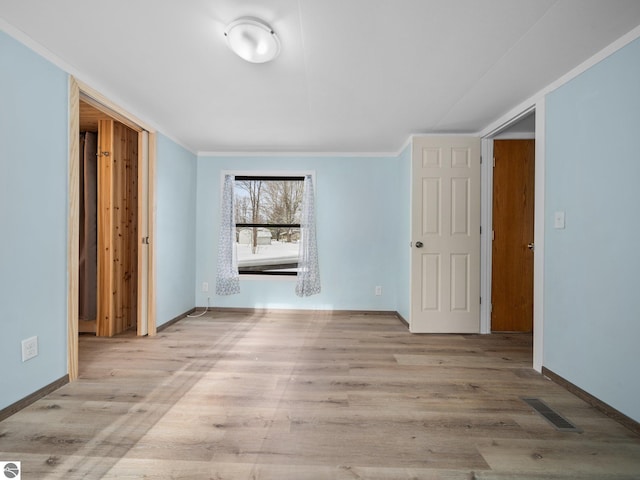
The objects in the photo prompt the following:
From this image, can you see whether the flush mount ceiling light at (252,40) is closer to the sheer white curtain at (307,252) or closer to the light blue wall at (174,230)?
the light blue wall at (174,230)

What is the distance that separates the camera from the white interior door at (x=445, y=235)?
3396mm

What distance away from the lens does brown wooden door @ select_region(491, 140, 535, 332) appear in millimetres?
3422

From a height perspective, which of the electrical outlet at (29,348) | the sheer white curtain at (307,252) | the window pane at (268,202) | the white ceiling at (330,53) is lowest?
the electrical outlet at (29,348)

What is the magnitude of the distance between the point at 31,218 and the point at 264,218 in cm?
271

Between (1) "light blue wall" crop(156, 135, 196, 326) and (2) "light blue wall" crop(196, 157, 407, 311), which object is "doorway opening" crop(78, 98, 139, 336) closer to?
(1) "light blue wall" crop(156, 135, 196, 326)

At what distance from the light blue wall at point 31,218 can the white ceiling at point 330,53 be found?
253 mm

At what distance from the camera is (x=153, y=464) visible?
4.62 feet

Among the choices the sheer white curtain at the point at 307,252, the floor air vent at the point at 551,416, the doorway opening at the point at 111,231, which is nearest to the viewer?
→ the floor air vent at the point at 551,416

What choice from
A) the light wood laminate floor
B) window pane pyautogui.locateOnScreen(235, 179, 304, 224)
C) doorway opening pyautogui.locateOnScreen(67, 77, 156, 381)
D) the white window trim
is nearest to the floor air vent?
the light wood laminate floor

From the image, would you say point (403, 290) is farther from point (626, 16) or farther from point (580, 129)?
point (626, 16)

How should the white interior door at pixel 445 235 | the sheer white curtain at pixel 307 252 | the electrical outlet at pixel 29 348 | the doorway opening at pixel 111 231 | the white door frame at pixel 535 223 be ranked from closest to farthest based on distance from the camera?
the electrical outlet at pixel 29 348, the white door frame at pixel 535 223, the doorway opening at pixel 111 231, the white interior door at pixel 445 235, the sheer white curtain at pixel 307 252

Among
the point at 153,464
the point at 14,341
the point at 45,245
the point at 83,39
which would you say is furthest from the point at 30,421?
the point at 83,39

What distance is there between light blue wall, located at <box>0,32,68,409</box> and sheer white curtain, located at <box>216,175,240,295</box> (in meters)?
2.09

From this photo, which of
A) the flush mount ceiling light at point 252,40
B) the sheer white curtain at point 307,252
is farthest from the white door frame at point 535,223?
the flush mount ceiling light at point 252,40
